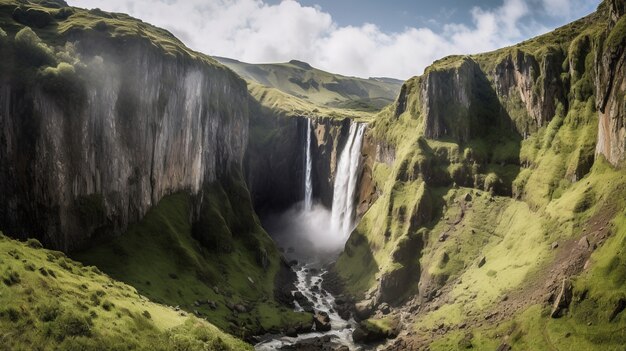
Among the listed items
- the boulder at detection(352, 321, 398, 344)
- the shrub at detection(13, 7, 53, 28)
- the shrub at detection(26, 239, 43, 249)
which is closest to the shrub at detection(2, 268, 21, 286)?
the shrub at detection(26, 239, 43, 249)

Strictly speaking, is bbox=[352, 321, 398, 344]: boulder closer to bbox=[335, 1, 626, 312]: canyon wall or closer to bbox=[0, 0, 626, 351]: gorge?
bbox=[0, 0, 626, 351]: gorge

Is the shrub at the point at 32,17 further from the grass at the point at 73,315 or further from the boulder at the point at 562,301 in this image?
the boulder at the point at 562,301

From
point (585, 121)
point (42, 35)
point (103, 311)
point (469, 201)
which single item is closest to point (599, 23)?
point (585, 121)

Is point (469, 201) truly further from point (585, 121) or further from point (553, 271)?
point (553, 271)

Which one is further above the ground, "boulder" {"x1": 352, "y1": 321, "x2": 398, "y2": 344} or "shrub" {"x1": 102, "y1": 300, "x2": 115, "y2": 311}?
"shrub" {"x1": 102, "y1": 300, "x2": 115, "y2": 311}

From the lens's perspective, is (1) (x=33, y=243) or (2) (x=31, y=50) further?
(2) (x=31, y=50)

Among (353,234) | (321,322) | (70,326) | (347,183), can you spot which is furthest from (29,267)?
(347,183)

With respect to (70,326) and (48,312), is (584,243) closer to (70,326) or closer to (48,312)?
(70,326)
